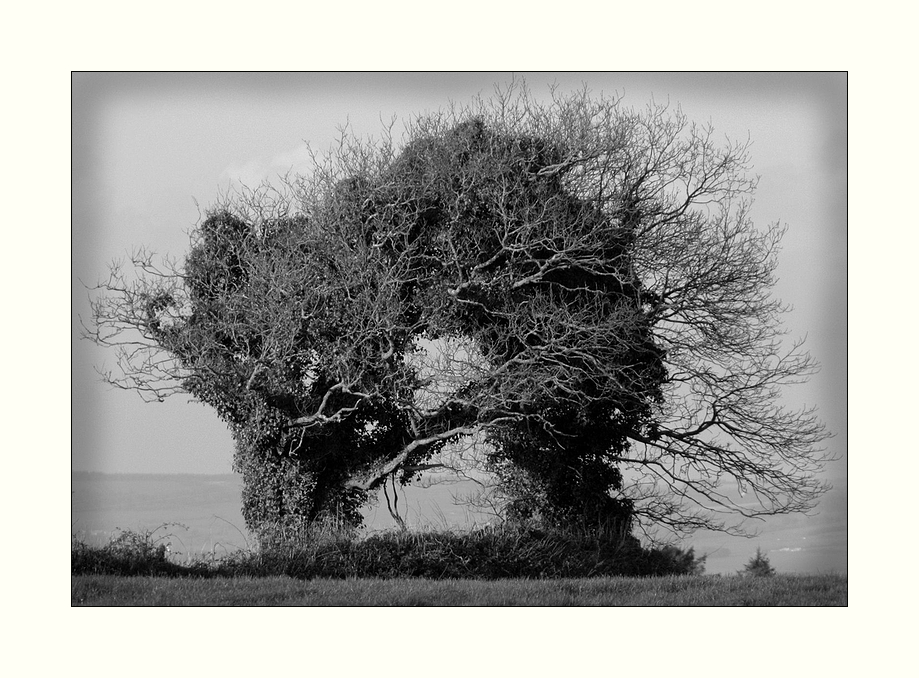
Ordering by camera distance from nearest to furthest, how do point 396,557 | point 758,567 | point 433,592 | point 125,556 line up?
point 433,592, point 125,556, point 396,557, point 758,567

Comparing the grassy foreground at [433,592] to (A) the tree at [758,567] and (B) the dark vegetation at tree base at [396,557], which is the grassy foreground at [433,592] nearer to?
(B) the dark vegetation at tree base at [396,557]

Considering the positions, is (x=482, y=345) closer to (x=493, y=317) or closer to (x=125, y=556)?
(x=493, y=317)

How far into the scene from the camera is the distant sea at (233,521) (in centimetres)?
1263

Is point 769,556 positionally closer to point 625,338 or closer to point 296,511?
point 625,338

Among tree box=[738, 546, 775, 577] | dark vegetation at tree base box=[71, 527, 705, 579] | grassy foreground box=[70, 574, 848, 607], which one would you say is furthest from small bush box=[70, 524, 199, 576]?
tree box=[738, 546, 775, 577]

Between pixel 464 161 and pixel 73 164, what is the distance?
5.77 metres

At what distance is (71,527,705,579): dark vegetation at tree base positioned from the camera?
12766mm

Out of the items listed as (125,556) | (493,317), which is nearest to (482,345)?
(493,317)

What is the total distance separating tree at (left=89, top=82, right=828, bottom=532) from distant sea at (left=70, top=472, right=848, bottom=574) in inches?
15.0

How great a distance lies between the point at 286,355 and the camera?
45.3ft

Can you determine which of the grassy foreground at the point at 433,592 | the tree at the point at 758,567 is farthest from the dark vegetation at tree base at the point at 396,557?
the tree at the point at 758,567

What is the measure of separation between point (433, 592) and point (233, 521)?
415 cm

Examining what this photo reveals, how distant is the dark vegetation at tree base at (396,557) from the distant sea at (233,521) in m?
0.29

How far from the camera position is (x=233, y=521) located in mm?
14500
